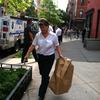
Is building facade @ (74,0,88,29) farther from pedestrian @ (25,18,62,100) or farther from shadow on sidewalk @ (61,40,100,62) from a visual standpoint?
pedestrian @ (25,18,62,100)

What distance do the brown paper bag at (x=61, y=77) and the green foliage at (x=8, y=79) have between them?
927 mm

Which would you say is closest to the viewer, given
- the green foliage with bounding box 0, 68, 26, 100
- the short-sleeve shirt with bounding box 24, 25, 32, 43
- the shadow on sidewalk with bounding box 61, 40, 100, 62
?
the green foliage with bounding box 0, 68, 26, 100

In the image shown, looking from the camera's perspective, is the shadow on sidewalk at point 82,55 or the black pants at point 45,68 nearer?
the black pants at point 45,68

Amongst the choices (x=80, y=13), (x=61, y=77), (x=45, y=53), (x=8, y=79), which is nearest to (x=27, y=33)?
(x=8, y=79)

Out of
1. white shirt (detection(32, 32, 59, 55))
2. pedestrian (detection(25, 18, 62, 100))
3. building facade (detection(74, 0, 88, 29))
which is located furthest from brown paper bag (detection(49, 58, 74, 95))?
building facade (detection(74, 0, 88, 29))

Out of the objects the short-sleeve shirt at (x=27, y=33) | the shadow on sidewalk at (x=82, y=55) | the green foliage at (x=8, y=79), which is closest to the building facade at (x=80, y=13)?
the shadow on sidewalk at (x=82, y=55)

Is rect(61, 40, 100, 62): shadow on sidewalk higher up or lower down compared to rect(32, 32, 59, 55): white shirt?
lower down

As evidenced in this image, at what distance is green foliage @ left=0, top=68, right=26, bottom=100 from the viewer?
7277mm

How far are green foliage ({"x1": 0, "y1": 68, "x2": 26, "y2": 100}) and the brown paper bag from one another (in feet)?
3.04

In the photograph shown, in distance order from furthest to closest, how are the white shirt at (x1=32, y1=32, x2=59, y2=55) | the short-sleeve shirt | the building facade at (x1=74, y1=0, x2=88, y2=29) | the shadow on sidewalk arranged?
the building facade at (x1=74, y1=0, x2=88, y2=29), the shadow on sidewalk, the short-sleeve shirt, the white shirt at (x1=32, y1=32, x2=59, y2=55)

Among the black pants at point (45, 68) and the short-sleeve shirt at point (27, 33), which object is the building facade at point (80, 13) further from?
the black pants at point (45, 68)

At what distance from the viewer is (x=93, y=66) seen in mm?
13820

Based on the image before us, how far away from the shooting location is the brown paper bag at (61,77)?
308 inches

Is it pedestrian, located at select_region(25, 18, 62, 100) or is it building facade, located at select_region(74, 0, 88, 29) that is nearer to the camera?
pedestrian, located at select_region(25, 18, 62, 100)
